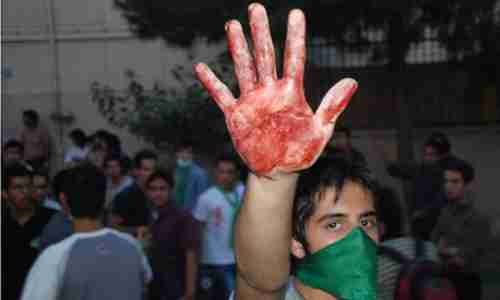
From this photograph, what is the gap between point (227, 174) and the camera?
7469 mm

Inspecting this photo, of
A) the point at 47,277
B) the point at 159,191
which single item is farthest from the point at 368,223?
the point at 159,191

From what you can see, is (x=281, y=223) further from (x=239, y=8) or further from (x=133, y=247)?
(x=239, y=8)

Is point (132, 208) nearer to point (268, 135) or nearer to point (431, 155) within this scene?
point (431, 155)

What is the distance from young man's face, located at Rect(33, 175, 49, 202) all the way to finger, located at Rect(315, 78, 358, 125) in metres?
4.38

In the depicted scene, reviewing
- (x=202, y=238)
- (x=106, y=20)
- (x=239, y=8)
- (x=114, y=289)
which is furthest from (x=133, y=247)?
(x=106, y=20)

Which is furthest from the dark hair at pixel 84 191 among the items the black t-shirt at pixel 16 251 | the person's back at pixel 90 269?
the black t-shirt at pixel 16 251

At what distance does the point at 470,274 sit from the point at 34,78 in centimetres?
1121

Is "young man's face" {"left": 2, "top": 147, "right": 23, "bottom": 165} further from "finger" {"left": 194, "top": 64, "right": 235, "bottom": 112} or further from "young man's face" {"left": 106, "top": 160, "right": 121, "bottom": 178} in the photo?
"finger" {"left": 194, "top": 64, "right": 235, "bottom": 112}

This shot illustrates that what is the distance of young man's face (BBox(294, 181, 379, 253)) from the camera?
9.50ft

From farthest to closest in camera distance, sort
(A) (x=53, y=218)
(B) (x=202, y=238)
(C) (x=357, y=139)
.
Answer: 1. (C) (x=357, y=139)
2. (B) (x=202, y=238)
3. (A) (x=53, y=218)

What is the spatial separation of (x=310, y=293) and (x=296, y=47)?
2.41 ft

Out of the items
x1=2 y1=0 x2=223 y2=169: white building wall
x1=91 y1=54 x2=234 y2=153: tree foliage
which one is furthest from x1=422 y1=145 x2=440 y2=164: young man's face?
x1=2 y1=0 x2=223 y2=169: white building wall

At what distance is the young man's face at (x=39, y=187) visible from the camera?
6.73 metres

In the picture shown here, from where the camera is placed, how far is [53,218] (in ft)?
19.3
